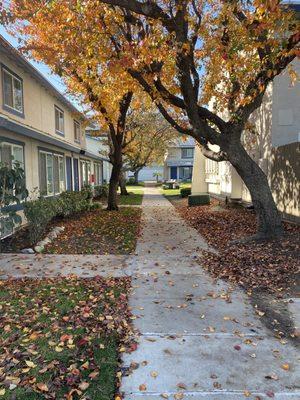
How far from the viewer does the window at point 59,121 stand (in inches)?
676

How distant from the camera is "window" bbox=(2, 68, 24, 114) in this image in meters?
10.8

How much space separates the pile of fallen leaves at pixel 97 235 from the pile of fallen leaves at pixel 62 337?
2.61 metres

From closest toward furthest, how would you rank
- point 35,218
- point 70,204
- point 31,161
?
point 35,218
point 31,161
point 70,204

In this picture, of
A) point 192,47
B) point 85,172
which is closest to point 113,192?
point 85,172

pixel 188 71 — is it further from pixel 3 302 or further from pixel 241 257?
pixel 3 302

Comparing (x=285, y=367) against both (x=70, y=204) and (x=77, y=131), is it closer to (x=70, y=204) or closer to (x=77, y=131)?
(x=70, y=204)

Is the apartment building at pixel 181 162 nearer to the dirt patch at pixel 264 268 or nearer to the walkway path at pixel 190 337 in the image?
the dirt patch at pixel 264 268

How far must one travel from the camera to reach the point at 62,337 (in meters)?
4.37

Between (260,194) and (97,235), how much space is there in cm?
465

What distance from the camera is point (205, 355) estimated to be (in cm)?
404

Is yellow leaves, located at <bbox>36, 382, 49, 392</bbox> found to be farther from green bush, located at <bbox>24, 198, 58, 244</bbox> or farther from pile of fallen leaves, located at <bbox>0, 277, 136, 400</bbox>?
green bush, located at <bbox>24, 198, 58, 244</bbox>

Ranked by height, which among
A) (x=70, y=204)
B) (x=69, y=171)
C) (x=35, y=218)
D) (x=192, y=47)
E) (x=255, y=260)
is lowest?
(x=255, y=260)

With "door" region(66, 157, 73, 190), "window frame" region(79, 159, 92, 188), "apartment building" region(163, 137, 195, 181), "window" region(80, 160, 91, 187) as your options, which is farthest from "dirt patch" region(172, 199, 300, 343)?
"apartment building" region(163, 137, 195, 181)

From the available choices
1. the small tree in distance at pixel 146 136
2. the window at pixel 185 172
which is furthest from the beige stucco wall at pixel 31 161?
the window at pixel 185 172
